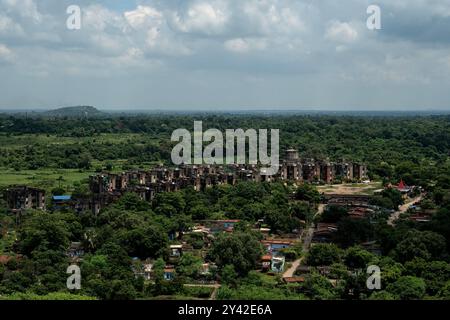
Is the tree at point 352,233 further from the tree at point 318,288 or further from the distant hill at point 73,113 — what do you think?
the distant hill at point 73,113

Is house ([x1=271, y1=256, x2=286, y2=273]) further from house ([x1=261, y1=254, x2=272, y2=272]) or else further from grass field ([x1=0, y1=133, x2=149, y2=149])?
grass field ([x1=0, y1=133, x2=149, y2=149])

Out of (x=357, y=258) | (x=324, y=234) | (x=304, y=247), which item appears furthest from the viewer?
(x=324, y=234)

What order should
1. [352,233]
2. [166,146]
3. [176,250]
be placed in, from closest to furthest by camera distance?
[176,250] < [352,233] < [166,146]

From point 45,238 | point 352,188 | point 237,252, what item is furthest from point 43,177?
point 237,252

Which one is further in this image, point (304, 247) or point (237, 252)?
point (304, 247)

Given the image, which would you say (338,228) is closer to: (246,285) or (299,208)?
(299,208)

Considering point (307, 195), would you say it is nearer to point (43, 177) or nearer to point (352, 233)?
point (352, 233)
